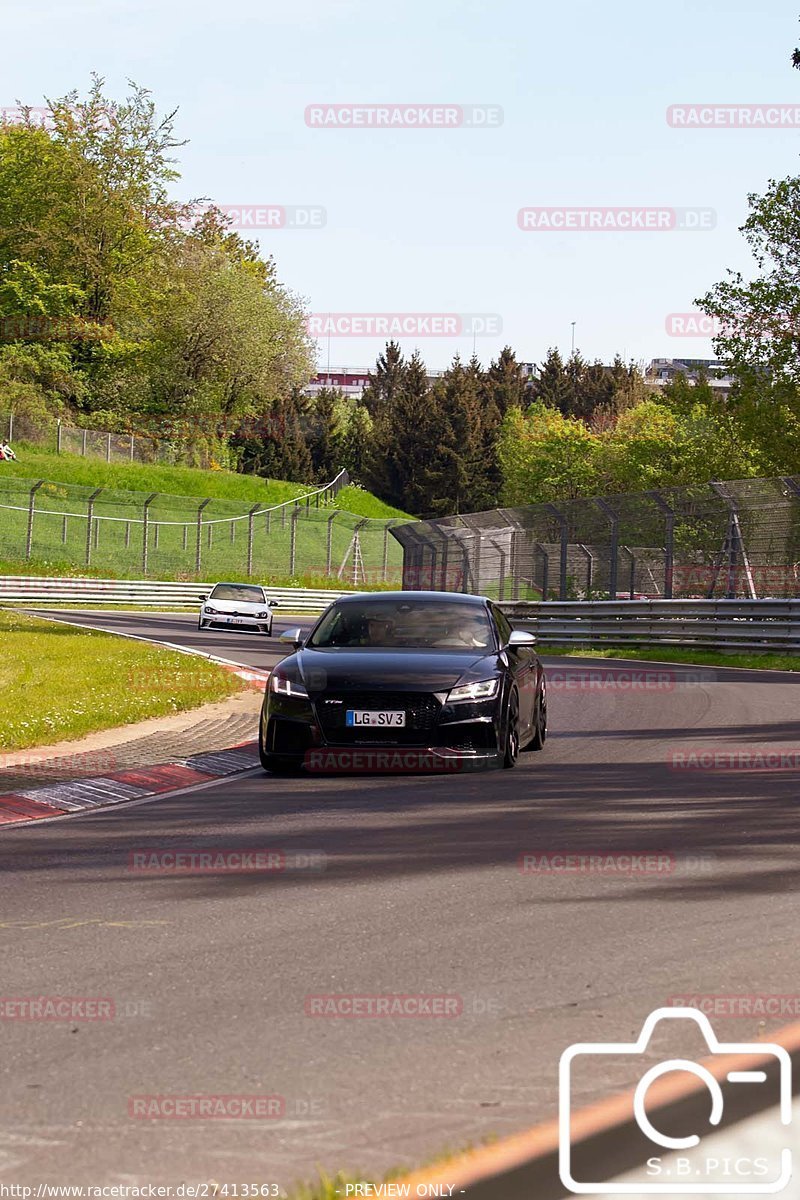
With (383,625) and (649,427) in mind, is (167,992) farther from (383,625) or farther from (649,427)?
(649,427)

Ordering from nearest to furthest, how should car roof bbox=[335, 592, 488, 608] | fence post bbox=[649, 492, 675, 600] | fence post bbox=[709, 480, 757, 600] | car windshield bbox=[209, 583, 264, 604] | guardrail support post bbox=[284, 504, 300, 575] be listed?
car roof bbox=[335, 592, 488, 608], fence post bbox=[709, 480, 757, 600], fence post bbox=[649, 492, 675, 600], car windshield bbox=[209, 583, 264, 604], guardrail support post bbox=[284, 504, 300, 575]

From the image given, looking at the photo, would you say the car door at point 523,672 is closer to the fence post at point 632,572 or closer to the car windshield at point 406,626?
the car windshield at point 406,626

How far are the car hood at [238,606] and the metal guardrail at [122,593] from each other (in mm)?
12643

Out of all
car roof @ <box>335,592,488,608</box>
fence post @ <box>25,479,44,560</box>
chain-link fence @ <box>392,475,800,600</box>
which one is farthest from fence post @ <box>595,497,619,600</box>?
fence post @ <box>25,479,44,560</box>

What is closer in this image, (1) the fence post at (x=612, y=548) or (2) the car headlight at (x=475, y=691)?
(2) the car headlight at (x=475, y=691)

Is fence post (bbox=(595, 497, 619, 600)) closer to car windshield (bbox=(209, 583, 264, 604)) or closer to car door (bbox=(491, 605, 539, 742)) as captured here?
car windshield (bbox=(209, 583, 264, 604))

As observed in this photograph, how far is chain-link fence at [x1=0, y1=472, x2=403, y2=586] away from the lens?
60.8 m

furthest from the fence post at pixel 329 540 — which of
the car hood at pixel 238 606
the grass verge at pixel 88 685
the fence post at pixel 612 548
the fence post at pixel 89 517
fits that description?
the grass verge at pixel 88 685

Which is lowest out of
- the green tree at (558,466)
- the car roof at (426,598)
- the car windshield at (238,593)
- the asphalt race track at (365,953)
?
the car windshield at (238,593)

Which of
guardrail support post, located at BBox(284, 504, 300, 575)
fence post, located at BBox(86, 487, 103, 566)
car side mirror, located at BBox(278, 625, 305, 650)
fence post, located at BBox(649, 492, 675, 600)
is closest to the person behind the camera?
car side mirror, located at BBox(278, 625, 305, 650)

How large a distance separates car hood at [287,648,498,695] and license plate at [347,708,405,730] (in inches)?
7.2

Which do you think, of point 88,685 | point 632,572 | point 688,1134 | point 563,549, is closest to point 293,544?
point 563,549

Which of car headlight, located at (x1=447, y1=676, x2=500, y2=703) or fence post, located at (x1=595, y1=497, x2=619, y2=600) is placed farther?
fence post, located at (x1=595, y1=497, x2=619, y2=600)

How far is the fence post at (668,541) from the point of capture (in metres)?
31.1
